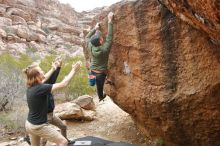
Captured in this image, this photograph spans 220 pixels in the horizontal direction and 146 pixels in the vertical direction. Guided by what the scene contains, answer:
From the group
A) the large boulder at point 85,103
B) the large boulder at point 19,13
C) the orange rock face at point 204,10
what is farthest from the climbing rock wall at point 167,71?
the large boulder at point 19,13

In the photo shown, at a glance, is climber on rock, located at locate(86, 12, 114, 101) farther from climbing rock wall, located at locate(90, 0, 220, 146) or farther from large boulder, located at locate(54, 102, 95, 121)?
large boulder, located at locate(54, 102, 95, 121)

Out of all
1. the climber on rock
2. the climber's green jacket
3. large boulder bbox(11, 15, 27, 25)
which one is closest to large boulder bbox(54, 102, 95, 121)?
the climber on rock

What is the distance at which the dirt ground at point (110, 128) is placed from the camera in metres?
9.48

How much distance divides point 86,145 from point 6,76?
8.68 m

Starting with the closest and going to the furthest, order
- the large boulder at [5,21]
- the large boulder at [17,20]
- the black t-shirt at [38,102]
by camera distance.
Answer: the black t-shirt at [38,102]
the large boulder at [5,21]
the large boulder at [17,20]

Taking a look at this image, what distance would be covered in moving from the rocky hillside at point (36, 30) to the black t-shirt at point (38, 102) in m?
21.3

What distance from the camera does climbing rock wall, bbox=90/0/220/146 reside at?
20.4 feet

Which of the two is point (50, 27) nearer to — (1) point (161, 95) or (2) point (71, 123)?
(2) point (71, 123)

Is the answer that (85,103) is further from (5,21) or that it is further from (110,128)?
(5,21)

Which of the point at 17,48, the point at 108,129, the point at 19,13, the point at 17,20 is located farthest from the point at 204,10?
the point at 19,13

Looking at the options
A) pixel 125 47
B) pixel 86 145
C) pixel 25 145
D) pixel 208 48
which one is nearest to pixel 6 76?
pixel 25 145

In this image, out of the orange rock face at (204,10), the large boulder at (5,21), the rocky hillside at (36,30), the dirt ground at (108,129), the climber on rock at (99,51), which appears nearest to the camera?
the orange rock face at (204,10)

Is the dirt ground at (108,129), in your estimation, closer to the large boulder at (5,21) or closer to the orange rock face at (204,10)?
the orange rock face at (204,10)

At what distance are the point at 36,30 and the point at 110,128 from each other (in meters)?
27.8
